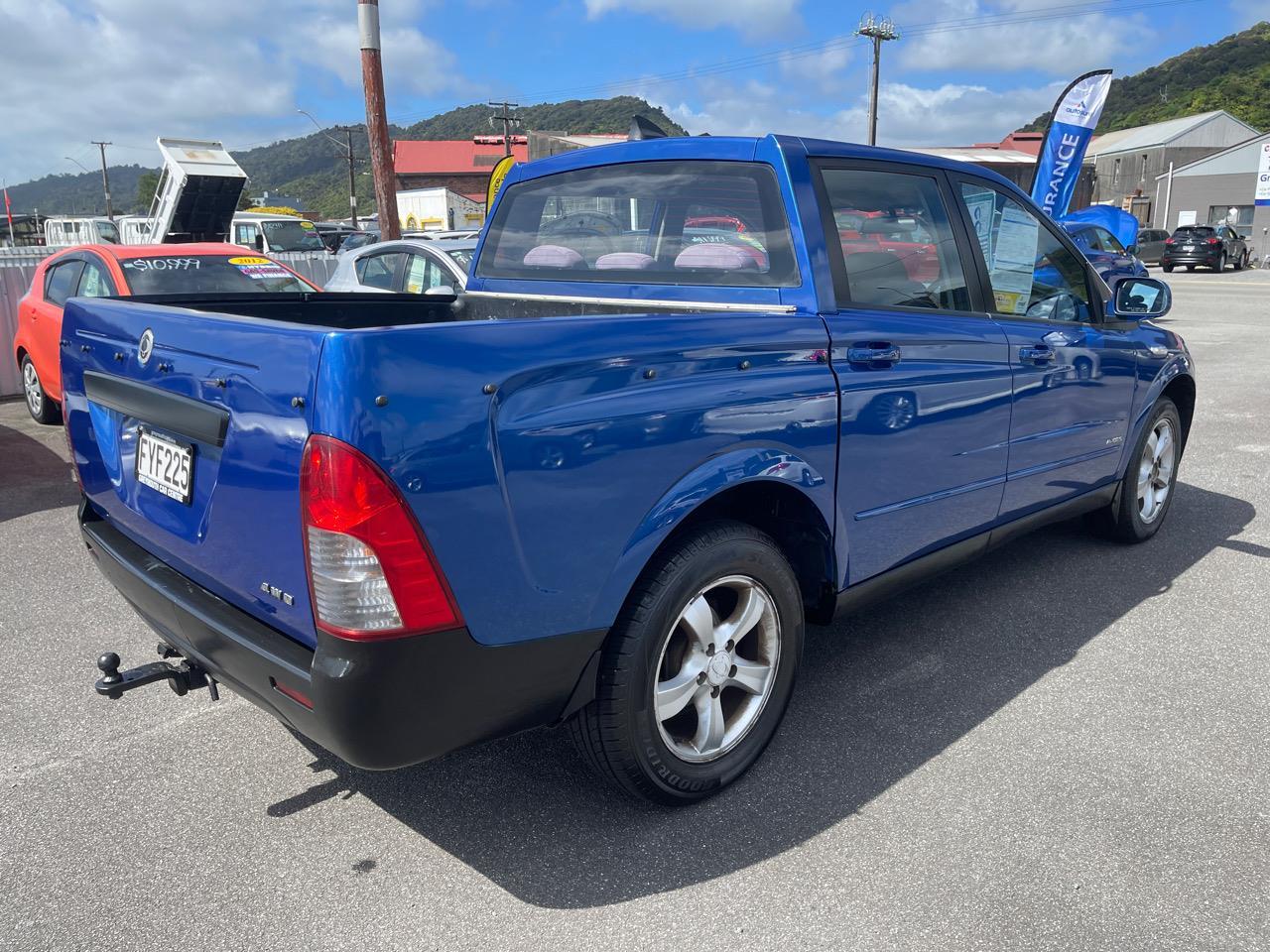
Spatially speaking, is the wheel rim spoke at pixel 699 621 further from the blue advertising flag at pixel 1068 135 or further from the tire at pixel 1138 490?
the blue advertising flag at pixel 1068 135

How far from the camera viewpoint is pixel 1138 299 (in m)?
4.30

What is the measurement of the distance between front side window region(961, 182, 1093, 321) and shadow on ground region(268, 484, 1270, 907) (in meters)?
1.29

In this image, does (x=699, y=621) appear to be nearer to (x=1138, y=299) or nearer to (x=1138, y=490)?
(x=1138, y=299)

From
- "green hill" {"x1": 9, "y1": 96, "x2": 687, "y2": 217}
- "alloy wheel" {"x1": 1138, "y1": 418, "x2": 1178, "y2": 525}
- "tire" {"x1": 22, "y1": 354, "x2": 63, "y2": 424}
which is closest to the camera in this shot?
"alloy wheel" {"x1": 1138, "y1": 418, "x2": 1178, "y2": 525}

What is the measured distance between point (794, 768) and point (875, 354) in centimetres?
129

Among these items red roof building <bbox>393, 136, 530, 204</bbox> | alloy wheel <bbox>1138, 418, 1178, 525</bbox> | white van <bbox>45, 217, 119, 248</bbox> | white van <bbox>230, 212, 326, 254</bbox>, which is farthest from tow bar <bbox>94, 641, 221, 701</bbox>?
red roof building <bbox>393, 136, 530, 204</bbox>

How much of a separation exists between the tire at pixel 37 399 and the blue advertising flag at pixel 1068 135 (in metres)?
13.1

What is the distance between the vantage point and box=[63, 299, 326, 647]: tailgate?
194cm

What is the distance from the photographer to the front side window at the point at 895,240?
2955mm

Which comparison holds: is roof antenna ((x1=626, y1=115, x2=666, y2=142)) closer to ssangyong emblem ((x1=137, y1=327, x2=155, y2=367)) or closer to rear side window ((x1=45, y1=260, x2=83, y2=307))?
ssangyong emblem ((x1=137, y1=327, x2=155, y2=367))

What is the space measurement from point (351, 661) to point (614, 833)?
1.02 meters

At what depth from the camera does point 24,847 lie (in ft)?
8.17

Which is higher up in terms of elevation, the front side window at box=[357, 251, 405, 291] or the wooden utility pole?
the wooden utility pole

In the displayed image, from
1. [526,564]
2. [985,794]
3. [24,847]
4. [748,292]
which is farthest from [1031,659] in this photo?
[24,847]
